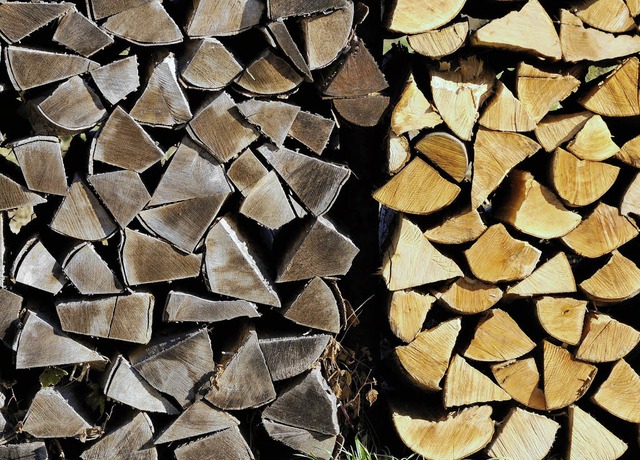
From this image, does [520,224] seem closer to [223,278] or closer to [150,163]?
[223,278]

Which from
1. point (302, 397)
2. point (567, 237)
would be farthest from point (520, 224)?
point (302, 397)

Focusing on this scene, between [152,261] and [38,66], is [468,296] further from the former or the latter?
[38,66]

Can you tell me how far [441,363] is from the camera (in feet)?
7.18

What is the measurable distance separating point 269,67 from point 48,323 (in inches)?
38.0

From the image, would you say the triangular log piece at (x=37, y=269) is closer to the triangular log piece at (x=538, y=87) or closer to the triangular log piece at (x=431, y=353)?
the triangular log piece at (x=431, y=353)

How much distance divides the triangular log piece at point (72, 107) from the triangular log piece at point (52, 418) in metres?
0.77

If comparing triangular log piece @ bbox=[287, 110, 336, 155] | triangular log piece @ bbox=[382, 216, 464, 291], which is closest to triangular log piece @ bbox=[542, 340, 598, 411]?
triangular log piece @ bbox=[382, 216, 464, 291]

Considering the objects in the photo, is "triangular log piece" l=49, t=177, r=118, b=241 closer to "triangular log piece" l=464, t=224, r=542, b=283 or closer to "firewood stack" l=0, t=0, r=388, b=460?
"firewood stack" l=0, t=0, r=388, b=460

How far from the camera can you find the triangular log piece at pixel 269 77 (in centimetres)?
195

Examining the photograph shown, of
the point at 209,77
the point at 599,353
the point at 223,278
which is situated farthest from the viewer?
the point at 599,353

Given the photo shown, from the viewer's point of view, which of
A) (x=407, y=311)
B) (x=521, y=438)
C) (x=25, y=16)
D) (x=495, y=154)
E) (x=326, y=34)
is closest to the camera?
(x=25, y=16)

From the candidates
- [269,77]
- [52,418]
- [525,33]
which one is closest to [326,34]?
[269,77]

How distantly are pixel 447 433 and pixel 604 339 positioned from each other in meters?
0.57

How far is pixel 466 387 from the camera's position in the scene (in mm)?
2225
